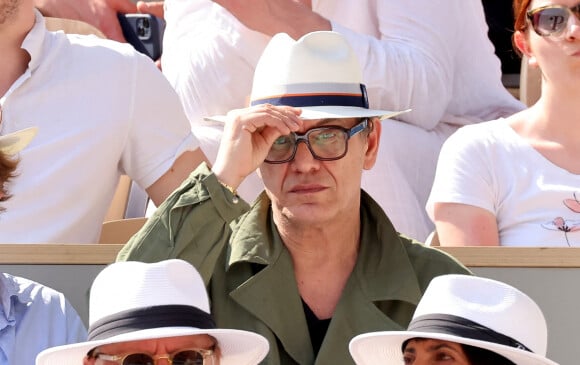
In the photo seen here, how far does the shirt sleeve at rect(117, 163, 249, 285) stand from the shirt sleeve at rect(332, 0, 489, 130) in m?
1.12

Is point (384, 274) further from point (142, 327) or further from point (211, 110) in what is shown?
point (211, 110)

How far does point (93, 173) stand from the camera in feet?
13.6

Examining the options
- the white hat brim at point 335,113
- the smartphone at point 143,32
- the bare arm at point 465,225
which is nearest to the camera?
the white hat brim at point 335,113

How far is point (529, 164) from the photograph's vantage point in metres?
4.14

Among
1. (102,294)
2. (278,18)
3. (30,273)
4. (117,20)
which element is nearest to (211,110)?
(278,18)

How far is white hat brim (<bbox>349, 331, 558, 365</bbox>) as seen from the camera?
282 cm

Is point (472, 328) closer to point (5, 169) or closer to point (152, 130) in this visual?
point (5, 169)

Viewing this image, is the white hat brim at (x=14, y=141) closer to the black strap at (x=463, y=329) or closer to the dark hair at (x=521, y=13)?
the black strap at (x=463, y=329)

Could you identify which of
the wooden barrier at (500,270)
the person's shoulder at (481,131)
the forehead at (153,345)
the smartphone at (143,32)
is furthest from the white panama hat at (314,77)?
the smartphone at (143,32)

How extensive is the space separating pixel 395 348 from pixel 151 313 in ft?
1.60

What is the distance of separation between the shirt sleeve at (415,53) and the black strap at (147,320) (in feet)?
5.72

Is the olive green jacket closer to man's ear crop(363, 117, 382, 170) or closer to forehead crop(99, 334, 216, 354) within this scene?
man's ear crop(363, 117, 382, 170)

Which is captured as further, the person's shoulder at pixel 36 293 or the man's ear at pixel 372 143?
the man's ear at pixel 372 143

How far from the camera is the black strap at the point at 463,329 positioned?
2859 millimetres
